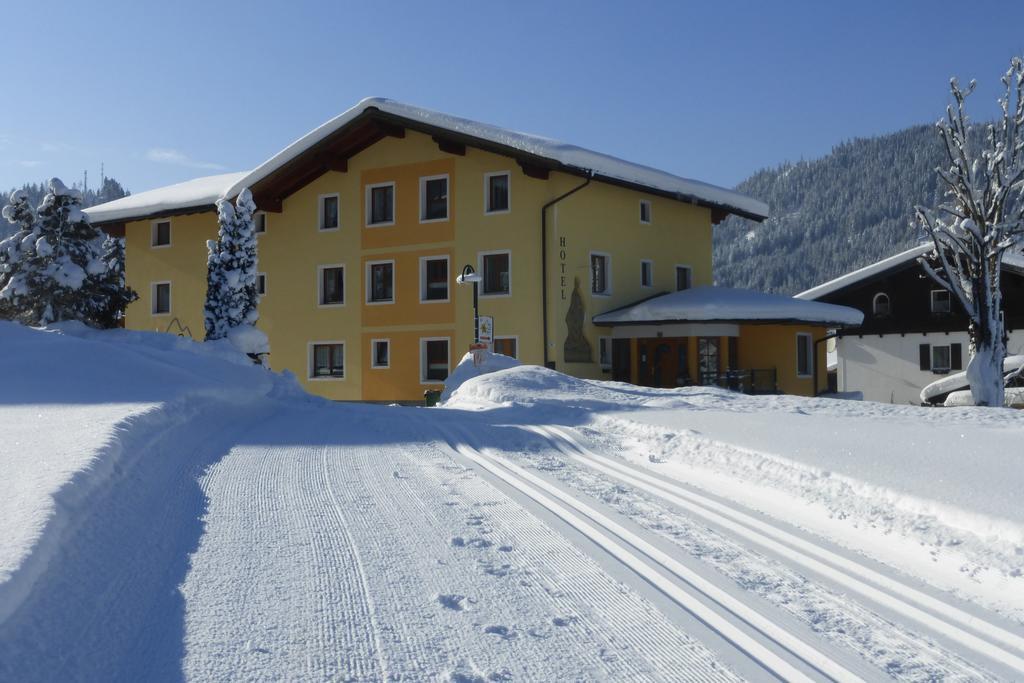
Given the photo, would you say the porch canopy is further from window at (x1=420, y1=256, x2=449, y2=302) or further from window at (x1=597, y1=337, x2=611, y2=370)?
window at (x1=420, y1=256, x2=449, y2=302)

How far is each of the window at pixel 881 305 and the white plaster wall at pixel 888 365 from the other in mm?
1096

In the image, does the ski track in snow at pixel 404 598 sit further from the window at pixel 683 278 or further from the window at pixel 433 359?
the window at pixel 683 278

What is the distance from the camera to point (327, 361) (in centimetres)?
3153

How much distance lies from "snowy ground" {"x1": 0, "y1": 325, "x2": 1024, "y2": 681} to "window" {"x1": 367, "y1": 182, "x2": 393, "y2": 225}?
20458 mm

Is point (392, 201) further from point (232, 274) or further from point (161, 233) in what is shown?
point (161, 233)

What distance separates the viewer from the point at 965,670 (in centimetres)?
368

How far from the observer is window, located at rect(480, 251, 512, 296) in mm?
28156

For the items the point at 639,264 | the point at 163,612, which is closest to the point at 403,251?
the point at 639,264

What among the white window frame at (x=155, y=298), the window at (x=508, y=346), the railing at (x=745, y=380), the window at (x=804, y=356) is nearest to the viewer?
the railing at (x=745, y=380)

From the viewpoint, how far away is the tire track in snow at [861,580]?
401cm

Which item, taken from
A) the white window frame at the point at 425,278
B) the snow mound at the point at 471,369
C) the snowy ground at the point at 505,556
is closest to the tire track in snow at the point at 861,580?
the snowy ground at the point at 505,556

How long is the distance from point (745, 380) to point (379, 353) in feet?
38.4

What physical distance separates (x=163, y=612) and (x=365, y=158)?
2779cm

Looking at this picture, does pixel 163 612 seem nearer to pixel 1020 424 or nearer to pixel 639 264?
pixel 1020 424
